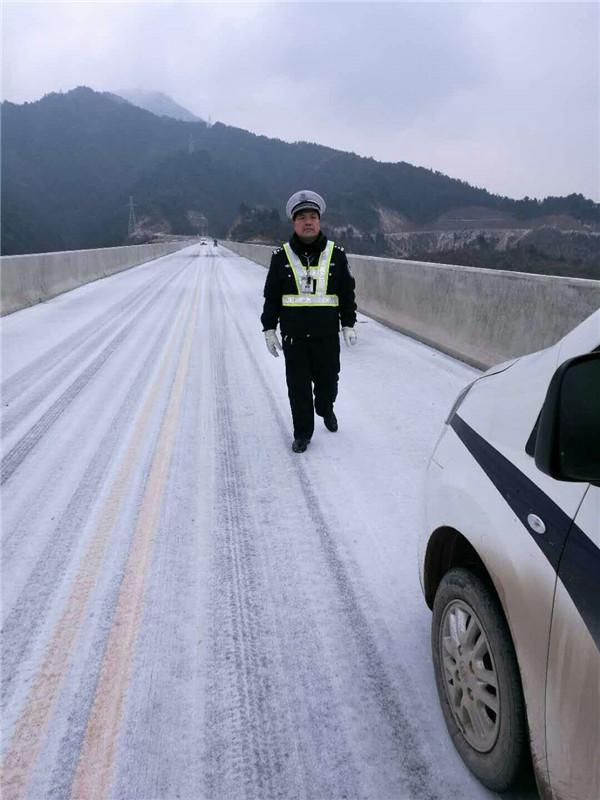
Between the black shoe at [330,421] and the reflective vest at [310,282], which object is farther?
the black shoe at [330,421]

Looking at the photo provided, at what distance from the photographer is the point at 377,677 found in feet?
8.07

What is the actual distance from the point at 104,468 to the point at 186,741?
2.68 meters

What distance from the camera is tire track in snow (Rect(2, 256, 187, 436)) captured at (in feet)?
19.8

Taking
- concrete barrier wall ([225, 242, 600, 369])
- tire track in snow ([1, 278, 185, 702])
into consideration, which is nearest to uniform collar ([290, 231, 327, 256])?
tire track in snow ([1, 278, 185, 702])

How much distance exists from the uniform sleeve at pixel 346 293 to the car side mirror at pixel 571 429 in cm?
347

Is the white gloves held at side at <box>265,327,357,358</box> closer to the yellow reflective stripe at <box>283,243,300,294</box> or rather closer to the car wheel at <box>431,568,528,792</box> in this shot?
the yellow reflective stripe at <box>283,243,300,294</box>

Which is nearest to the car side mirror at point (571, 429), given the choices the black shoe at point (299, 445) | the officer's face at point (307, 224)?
the officer's face at point (307, 224)

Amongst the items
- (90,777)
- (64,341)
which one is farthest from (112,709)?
(64,341)

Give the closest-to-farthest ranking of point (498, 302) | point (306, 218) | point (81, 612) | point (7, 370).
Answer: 1. point (81, 612)
2. point (306, 218)
3. point (498, 302)
4. point (7, 370)

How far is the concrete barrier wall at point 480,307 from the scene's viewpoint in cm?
584

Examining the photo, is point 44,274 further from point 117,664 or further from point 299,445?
point 117,664

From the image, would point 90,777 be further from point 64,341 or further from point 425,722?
point 64,341

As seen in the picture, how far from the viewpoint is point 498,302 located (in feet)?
23.2

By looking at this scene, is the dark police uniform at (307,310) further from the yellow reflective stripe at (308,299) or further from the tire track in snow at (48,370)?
the tire track in snow at (48,370)
